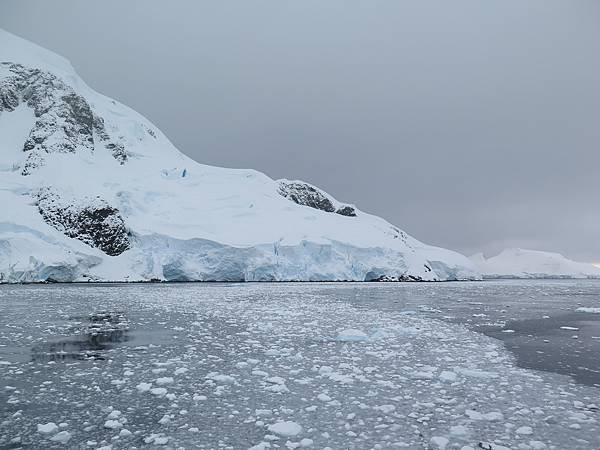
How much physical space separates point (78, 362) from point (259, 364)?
3062 mm

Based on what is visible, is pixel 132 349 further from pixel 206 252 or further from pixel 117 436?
pixel 206 252

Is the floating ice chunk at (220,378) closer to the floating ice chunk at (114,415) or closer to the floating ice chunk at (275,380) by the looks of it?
the floating ice chunk at (275,380)

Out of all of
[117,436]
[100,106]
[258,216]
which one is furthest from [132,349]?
[100,106]

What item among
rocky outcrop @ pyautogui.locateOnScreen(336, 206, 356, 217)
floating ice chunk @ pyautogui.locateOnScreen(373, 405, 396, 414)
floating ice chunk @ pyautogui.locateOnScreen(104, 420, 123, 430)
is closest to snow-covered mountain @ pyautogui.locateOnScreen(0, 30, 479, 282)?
rocky outcrop @ pyautogui.locateOnScreen(336, 206, 356, 217)

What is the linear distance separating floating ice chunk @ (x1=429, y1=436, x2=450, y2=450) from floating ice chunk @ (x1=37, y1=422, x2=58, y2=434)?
147 inches

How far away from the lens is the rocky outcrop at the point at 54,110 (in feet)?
183

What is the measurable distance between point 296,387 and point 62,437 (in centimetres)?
289

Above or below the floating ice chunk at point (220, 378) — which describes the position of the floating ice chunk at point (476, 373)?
above

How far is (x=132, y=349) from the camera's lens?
8.20 meters

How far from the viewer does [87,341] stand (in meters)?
8.95

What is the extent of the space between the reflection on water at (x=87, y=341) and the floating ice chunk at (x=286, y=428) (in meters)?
4.45

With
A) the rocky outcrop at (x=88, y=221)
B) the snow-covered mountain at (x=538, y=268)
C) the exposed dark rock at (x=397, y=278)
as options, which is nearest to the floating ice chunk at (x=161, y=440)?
the rocky outcrop at (x=88, y=221)

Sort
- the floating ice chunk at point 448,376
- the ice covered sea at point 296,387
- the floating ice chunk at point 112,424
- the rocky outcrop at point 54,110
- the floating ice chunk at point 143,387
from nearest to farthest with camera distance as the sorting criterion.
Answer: the ice covered sea at point 296,387 < the floating ice chunk at point 112,424 < the floating ice chunk at point 143,387 < the floating ice chunk at point 448,376 < the rocky outcrop at point 54,110

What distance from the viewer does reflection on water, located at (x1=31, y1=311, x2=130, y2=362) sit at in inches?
295
